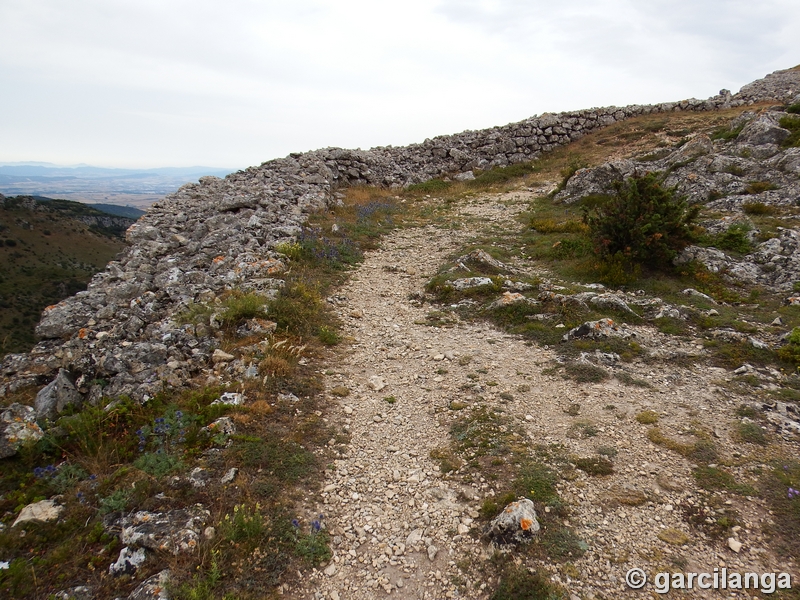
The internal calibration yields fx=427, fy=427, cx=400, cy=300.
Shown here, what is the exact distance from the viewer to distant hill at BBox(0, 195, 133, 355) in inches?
2117

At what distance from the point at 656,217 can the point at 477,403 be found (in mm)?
8423

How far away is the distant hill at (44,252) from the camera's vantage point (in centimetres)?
5378

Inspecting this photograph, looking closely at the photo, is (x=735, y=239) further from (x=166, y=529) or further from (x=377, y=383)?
(x=166, y=529)

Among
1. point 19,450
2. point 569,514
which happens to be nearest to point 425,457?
point 569,514

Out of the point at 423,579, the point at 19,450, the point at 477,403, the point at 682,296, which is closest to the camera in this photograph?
the point at 423,579

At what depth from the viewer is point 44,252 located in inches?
2874

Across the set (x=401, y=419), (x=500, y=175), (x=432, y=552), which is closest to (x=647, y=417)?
(x=401, y=419)

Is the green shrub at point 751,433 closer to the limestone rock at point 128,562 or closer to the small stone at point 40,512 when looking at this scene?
the limestone rock at point 128,562

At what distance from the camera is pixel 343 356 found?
8562mm

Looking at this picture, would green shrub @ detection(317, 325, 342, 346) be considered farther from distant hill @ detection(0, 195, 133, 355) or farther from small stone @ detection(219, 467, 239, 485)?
distant hill @ detection(0, 195, 133, 355)

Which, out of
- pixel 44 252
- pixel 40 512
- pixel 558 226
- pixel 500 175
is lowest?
pixel 44 252

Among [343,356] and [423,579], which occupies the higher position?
[343,356]

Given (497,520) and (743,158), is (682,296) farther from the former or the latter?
(743,158)

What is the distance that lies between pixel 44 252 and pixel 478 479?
92.1 m
